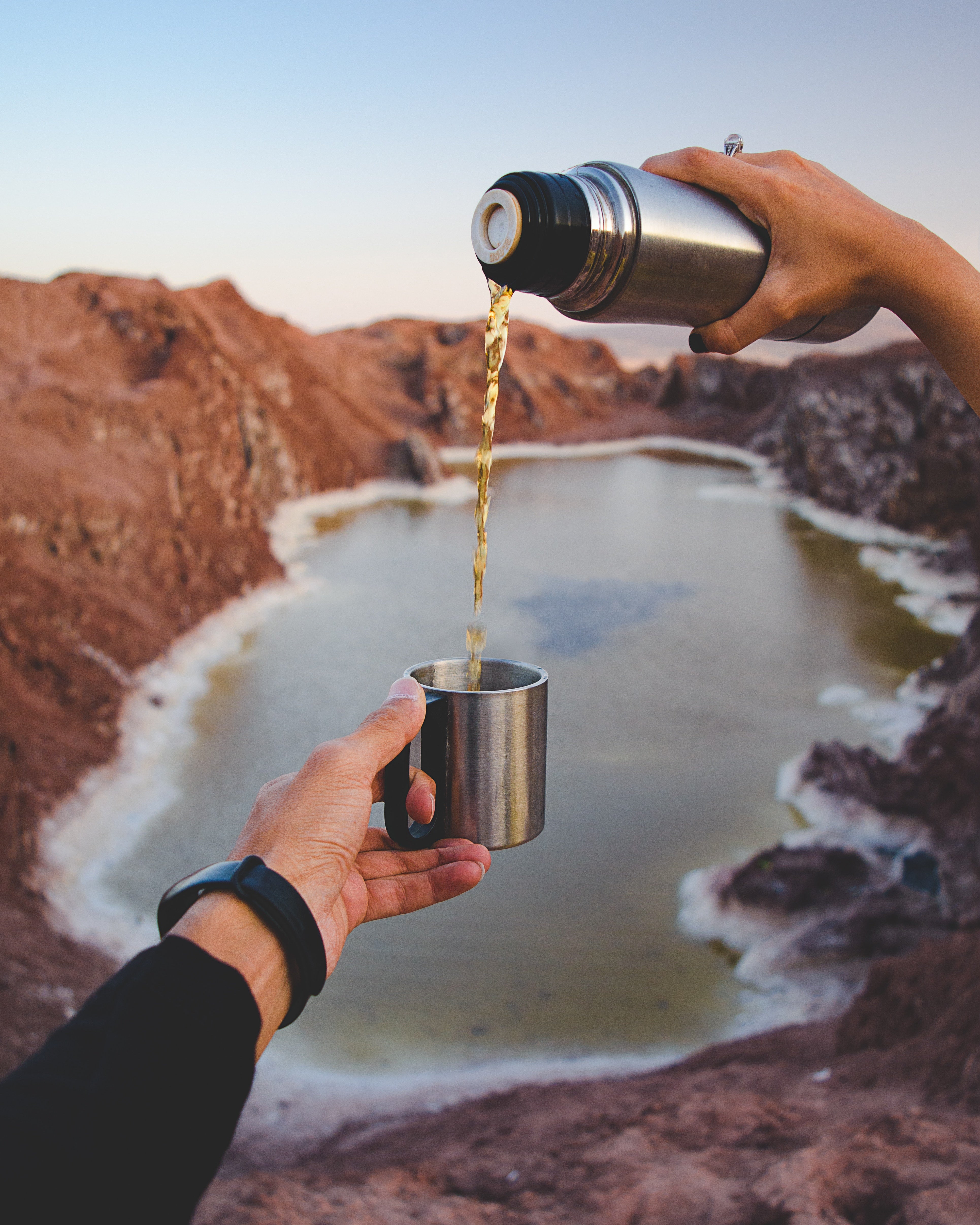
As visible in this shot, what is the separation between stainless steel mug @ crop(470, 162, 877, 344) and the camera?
3.83 ft

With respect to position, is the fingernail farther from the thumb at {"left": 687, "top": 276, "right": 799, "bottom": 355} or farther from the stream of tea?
the thumb at {"left": 687, "top": 276, "right": 799, "bottom": 355}

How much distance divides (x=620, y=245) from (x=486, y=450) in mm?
576

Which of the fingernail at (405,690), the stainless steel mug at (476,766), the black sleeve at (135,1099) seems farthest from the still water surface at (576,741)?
the black sleeve at (135,1099)

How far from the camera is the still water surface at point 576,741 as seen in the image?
4.91 metres

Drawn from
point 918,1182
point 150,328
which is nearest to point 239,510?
point 150,328

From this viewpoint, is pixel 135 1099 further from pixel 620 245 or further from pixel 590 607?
pixel 590 607

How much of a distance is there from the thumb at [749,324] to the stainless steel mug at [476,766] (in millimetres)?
612

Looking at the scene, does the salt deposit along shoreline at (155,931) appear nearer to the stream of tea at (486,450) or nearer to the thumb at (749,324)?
the stream of tea at (486,450)

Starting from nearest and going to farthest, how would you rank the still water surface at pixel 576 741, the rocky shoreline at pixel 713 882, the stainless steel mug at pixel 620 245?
the stainless steel mug at pixel 620 245, the rocky shoreline at pixel 713 882, the still water surface at pixel 576 741

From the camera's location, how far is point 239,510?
1512 centimetres

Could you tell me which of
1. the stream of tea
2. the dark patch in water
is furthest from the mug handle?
the dark patch in water

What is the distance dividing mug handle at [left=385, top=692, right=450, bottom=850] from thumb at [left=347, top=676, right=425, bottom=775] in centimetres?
3

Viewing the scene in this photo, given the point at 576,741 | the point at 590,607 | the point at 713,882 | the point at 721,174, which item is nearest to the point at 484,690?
the point at 721,174

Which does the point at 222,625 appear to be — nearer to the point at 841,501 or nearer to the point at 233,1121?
the point at 233,1121
